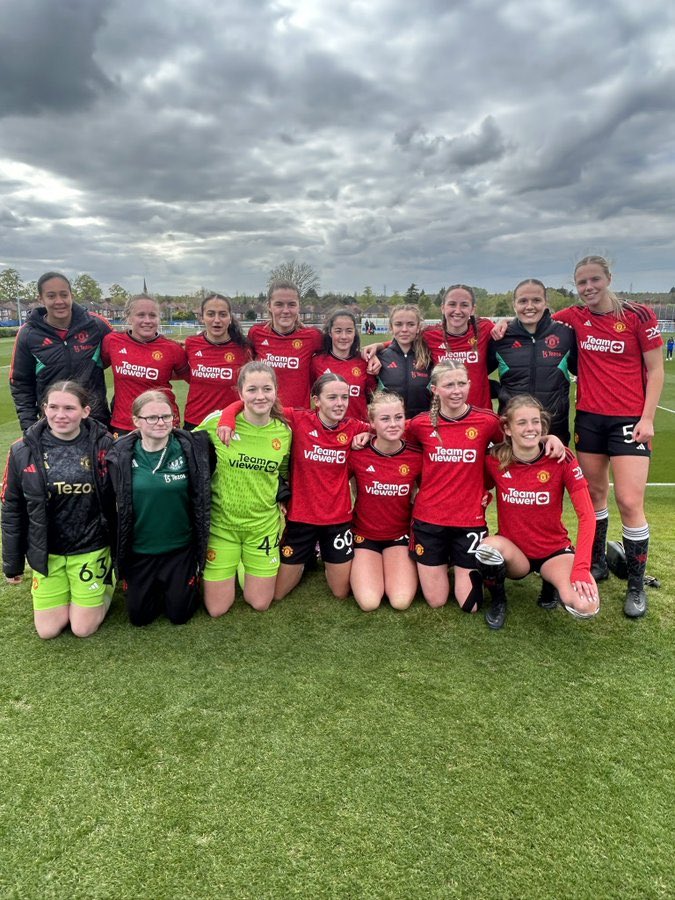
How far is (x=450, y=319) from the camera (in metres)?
4.39

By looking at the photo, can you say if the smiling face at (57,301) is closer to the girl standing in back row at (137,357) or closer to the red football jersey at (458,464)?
the girl standing in back row at (137,357)

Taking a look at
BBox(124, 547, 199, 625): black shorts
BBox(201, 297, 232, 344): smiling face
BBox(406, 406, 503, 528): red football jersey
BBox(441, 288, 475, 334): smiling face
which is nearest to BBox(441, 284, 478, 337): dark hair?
BBox(441, 288, 475, 334): smiling face

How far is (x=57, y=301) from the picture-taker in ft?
14.3

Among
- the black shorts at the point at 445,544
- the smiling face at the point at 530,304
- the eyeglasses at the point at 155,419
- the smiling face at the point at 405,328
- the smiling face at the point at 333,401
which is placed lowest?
the black shorts at the point at 445,544

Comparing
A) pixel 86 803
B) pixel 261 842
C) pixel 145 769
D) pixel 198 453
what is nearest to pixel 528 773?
pixel 261 842

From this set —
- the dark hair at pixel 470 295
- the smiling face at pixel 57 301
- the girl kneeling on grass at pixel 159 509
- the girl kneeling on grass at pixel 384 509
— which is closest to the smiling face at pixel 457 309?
the dark hair at pixel 470 295

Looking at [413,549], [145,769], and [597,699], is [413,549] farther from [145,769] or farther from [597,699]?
[145,769]

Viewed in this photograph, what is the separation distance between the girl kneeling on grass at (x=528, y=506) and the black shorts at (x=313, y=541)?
38.5 inches

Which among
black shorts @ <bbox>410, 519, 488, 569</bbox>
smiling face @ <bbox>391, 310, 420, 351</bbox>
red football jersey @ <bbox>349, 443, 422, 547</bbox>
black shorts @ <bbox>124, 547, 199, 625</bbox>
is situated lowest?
black shorts @ <bbox>124, 547, 199, 625</bbox>

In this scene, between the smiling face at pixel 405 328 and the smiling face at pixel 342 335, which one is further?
the smiling face at pixel 342 335

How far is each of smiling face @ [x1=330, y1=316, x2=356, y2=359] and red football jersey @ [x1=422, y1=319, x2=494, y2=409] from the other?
0.62m

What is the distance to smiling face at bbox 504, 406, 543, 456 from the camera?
11.6 feet

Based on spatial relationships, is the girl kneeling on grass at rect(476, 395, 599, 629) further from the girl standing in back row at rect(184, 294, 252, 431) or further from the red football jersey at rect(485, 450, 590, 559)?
the girl standing in back row at rect(184, 294, 252, 431)

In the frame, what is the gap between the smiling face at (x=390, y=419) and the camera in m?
3.78
